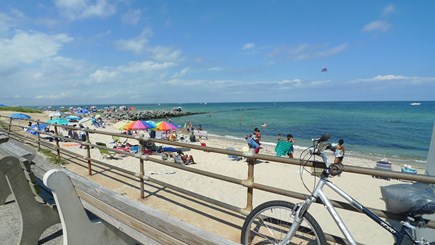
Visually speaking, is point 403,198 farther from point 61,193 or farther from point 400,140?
point 400,140

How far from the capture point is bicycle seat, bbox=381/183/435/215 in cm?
160

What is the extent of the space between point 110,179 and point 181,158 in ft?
22.5

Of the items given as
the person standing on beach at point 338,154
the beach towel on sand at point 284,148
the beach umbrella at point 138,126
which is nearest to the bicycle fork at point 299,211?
the person standing on beach at point 338,154

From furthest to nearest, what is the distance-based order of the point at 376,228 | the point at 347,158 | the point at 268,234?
the point at 347,158, the point at 376,228, the point at 268,234

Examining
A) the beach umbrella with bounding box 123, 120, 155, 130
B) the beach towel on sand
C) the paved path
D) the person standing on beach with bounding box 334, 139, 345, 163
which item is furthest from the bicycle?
the beach umbrella with bounding box 123, 120, 155, 130

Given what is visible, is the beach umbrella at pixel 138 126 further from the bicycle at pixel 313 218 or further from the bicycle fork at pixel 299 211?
the bicycle fork at pixel 299 211

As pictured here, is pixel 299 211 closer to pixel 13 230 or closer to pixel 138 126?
pixel 13 230

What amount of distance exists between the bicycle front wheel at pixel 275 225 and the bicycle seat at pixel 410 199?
557 millimetres

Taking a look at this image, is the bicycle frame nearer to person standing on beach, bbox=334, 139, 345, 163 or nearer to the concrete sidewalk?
person standing on beach, bbox=334, 139, 345, 163

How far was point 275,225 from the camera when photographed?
2.55m

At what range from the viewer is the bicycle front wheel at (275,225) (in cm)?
197

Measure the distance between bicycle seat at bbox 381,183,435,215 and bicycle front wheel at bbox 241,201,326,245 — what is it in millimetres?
557

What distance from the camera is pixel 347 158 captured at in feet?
56.3

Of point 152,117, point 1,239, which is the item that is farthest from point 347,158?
point 152,117
